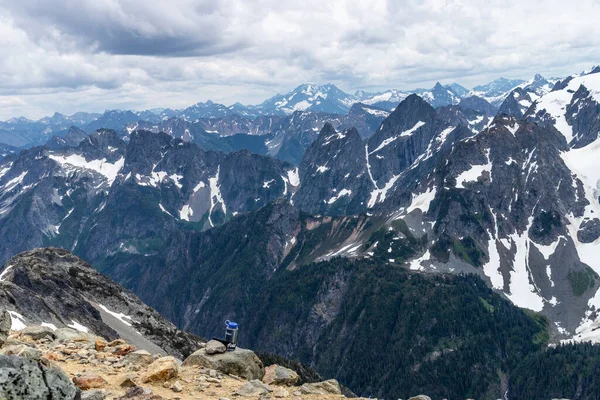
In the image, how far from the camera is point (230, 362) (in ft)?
108

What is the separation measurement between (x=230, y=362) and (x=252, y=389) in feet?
16.7

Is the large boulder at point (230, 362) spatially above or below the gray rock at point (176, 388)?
below

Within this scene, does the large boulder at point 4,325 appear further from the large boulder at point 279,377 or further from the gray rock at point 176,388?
the large boulder at point 279,377

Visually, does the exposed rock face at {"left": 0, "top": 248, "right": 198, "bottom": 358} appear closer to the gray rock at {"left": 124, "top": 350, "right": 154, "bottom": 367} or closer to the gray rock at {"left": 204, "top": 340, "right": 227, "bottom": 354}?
the gray rock at {"left": 124, "top": 350, "right": 154, "bottom": 367}

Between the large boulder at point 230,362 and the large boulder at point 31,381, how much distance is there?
42.1 feet

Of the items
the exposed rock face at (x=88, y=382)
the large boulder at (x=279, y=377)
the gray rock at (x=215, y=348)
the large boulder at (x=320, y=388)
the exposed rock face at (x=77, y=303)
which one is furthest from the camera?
the exposed rock face at (x=77, y=303)

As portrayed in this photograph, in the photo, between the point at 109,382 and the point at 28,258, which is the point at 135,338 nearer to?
the point at 28,258

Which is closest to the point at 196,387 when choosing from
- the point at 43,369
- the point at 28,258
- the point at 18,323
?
the point at 43,369

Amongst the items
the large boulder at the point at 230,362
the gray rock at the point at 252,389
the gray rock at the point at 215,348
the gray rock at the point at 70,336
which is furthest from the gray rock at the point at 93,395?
the gray rock at the point at 70,336

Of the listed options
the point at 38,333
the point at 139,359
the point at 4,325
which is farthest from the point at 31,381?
the point at 38,333

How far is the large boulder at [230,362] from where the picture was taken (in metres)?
32.8

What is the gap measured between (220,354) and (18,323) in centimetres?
6278

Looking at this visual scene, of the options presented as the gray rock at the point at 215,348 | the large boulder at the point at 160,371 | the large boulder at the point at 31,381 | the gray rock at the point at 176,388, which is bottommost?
the gray rock at the point at 215,348

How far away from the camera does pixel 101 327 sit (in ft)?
340
